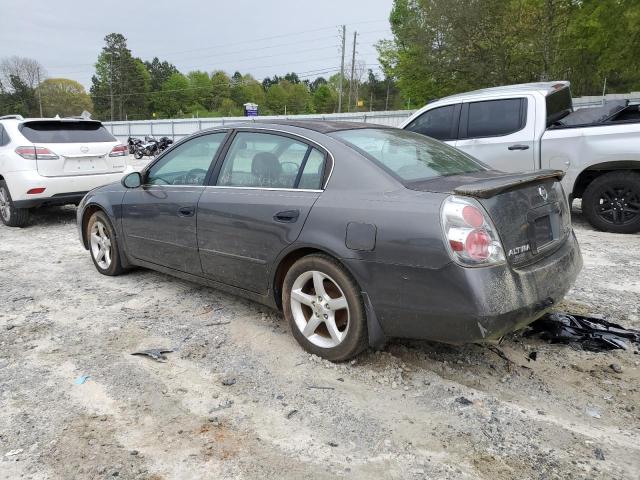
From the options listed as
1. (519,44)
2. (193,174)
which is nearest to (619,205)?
(193,174)

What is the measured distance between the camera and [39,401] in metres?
2.97

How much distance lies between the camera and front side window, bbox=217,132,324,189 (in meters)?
3.47

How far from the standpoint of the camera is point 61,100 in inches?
3548

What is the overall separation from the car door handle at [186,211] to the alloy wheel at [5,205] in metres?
5.41

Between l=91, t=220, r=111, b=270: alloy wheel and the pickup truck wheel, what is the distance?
593 cm

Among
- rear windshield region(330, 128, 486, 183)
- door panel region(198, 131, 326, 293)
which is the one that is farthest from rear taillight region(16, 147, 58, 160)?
rear windshield region(330, 128, 486, 183)

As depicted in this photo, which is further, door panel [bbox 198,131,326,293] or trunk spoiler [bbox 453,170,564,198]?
door panel [bbox 198,131,326,293]

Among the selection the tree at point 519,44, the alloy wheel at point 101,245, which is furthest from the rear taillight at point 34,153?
the tree at point 519,44

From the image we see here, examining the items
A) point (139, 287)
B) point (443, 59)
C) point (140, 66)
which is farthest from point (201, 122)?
point (140, 66)

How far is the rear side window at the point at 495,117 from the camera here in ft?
23.3

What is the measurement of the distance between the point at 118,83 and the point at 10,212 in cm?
9052

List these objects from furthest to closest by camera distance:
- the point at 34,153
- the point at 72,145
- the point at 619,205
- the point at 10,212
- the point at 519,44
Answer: the point at 519,44 → the point at 10,212 → the point at 72,145 → the point at 34,153 → the point at 619,205

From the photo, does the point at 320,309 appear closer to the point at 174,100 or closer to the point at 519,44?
the point at 519,44

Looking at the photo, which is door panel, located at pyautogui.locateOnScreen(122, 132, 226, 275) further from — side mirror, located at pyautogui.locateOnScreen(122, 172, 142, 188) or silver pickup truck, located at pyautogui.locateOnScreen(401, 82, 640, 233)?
Answer: silver pickup truck, located at pyautogui.locateOnScreen(401, 82, 640, 233)
